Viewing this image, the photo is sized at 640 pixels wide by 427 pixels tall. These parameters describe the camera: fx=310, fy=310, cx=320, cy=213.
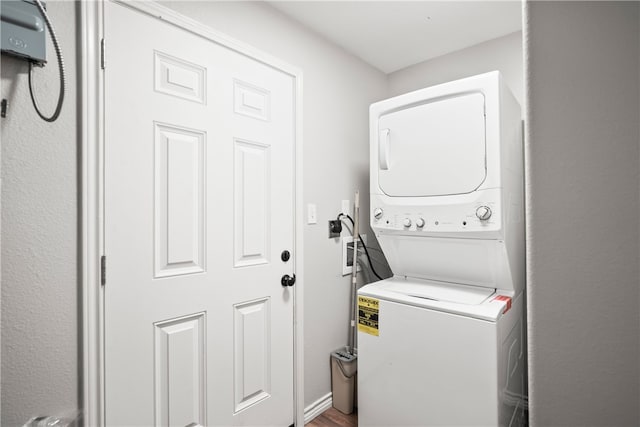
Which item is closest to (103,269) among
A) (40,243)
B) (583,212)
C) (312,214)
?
(40,243)

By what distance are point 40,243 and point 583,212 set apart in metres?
1.40

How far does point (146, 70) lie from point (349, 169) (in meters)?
1.39

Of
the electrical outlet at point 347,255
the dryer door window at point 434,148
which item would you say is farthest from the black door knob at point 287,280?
the dryer door window at point 434,148

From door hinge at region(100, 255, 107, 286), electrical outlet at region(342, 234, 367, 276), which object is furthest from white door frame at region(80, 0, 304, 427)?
electrical outlet at region(342, 234, 367, 276)

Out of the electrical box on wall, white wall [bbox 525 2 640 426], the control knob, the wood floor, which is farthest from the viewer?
the wood floor

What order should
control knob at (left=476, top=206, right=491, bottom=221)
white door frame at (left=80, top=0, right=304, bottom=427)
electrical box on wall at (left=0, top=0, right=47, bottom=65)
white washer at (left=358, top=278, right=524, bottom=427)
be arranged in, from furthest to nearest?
control knob at (left=476, top=206, right=491, bottom=221)
white washer at (left=358, top=278, right=524, bottom=427)
white door frame at (left=80, top=0, right=304, bottom=427)
electrical box on wall at (left=0, top=0, right=47, bottom=65)

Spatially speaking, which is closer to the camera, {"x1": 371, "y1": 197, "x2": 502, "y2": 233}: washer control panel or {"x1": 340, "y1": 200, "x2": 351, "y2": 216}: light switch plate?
{"x1": 371, "y1": 197, "x2": 502, "y2": 233}: washer control panel

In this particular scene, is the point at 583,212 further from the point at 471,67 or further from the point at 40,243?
the point at 471,67

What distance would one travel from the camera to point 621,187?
0.91 feet

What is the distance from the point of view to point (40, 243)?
103 cm

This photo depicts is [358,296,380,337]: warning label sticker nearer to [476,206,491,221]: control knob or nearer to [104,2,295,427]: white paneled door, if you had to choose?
[104,2,295,427]: white paneled door

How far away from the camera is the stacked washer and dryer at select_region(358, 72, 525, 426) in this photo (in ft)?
4.55

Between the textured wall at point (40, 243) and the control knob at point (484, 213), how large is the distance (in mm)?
1659

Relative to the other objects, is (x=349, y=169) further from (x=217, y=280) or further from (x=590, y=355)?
(x=590, y=355)
